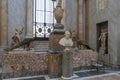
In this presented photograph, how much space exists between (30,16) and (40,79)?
7.98 m

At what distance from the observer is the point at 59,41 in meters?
7.06

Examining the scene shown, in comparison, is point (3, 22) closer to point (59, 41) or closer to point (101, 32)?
point (59, 41)

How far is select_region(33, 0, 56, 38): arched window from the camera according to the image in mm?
14367

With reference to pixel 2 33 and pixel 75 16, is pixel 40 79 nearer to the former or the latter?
pixel 2 33

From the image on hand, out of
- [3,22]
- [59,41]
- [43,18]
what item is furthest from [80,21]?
[59,41]

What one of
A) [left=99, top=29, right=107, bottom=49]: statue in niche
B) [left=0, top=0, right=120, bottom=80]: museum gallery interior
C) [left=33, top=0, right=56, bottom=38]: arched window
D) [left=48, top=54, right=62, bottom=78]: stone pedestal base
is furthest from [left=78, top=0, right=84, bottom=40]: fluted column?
[left=48, top=54, right=62, bottom=78]: stone pedestal base

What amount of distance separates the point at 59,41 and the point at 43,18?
8.11 m

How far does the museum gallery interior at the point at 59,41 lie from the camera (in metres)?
6.71

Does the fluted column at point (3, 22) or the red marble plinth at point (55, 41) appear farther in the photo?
the fluted column at point (3, 22)

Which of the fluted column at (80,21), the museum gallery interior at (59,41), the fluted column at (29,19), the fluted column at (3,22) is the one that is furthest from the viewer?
the fluted column at (80,21)

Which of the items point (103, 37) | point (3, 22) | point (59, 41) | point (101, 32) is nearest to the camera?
point (59, 41)

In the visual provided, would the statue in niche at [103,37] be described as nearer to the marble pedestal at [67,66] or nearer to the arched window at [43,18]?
the arched window at [43,18]

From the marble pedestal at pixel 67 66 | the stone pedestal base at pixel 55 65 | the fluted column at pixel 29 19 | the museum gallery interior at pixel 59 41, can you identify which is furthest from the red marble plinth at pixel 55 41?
the fluted column at pixel 29 19

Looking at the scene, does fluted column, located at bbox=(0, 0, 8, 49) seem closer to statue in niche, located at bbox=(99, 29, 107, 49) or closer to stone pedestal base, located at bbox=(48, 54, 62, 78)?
stone pedestal base, located at bbox=(48, 54, 62, 78)
